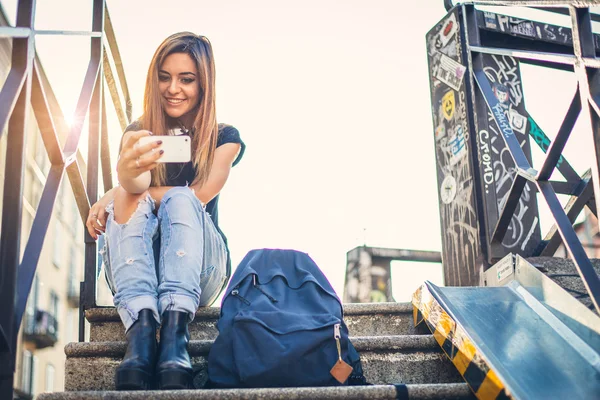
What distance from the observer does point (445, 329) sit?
2410 mm

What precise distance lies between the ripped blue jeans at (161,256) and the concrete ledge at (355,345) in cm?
15

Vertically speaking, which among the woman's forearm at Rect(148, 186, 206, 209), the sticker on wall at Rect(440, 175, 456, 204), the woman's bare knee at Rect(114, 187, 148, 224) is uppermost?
the sticker on wall at Rect(440, 175, 456, 204)

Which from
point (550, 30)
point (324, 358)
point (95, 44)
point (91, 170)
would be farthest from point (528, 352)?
point (550, 30)

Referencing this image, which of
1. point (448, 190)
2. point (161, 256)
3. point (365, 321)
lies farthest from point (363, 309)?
point (448, 190)

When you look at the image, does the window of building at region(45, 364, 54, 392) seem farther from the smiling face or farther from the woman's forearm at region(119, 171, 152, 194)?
the woman's forearm at region(119, 171, 152, 194)

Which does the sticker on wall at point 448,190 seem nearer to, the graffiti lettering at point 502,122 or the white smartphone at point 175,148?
the graffiti lettering at point 502,122

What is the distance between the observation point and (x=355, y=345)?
8.00 ft

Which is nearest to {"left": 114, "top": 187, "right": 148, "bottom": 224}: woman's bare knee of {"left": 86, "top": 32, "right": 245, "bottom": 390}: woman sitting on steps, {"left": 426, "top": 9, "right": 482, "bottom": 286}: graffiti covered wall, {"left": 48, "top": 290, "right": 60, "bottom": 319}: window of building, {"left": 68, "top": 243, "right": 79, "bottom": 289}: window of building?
{"left": 86, "top": 32, "right": 245, "bottom": 390}: woman sitting on steps

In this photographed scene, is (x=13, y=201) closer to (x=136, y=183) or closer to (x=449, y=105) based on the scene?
(x=136, y=183)

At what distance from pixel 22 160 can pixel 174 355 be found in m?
0.73

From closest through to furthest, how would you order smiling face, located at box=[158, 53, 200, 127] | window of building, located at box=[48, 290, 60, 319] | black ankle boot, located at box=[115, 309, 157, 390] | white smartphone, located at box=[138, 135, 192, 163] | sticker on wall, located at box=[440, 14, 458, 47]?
black ankle boot, located at box=[115, 309, 157, 390], white smartphone, located at box=[138, 135, 192, 163], smiling face, located at box=[158, 53, 200, 127], sticker on wall, located at box=[440, 14, 458, 47], window of building, located at box=[48, 290, 60, 319]

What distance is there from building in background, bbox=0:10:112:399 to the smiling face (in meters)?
14.5

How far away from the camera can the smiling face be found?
3.06 metres

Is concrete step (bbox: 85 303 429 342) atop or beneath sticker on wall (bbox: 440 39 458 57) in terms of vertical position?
beneath
